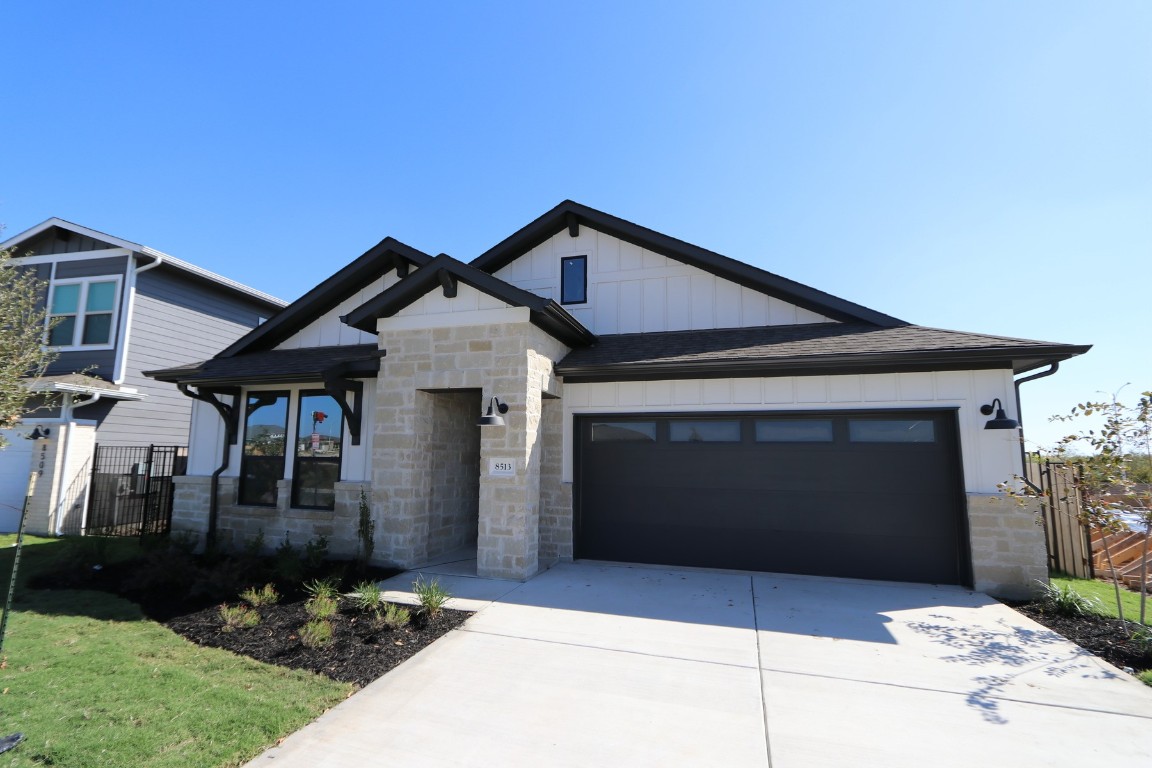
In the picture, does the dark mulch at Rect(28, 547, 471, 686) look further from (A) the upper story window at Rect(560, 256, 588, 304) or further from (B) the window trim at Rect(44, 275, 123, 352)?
(B) the window trim at Rect(44, 275, 123, 352)

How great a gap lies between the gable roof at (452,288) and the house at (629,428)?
36 millimetres

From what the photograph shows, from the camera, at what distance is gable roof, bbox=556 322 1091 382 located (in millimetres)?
6680

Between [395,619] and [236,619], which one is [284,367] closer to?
[236,619]

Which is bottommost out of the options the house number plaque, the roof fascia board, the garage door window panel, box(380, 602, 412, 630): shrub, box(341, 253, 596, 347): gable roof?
box(380, 602, 412, 630): shrub

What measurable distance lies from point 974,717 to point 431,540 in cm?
707

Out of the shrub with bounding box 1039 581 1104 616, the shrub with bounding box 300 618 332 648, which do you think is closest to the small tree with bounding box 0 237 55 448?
the shrub with bounding box 300 618 332 648

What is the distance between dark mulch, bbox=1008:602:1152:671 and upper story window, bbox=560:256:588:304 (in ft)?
25.8

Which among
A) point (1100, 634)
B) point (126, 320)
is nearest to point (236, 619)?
point (1100, 634)

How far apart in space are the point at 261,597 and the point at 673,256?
26.6 ft

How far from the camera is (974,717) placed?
12.1 ft

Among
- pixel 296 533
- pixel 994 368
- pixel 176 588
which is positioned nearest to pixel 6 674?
pixel 176 588

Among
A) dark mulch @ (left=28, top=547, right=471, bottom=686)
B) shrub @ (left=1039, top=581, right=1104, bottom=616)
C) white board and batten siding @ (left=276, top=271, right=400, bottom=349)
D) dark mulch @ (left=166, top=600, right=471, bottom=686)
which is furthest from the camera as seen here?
white board and batten siding @ (left=276, top=271, right=400, bottom=349)

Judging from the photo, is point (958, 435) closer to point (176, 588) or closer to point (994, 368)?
point (994, 368)

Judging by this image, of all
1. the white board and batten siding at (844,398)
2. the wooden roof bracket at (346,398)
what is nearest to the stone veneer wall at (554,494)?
the white board and batten siding at (844,398)
